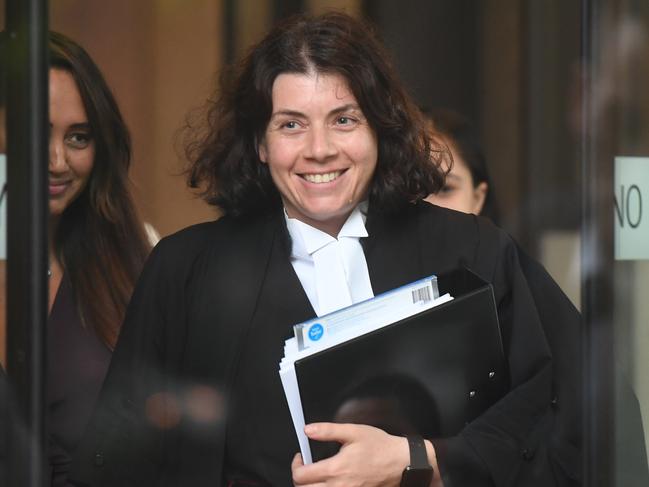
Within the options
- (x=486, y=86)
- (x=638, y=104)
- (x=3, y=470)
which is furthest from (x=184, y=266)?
(x=486, y=86)

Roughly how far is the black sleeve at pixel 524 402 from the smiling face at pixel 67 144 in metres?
0.95

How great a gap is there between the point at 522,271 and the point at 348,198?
0.42 metres

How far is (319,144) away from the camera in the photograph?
2.42 meters

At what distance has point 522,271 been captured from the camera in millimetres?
2580

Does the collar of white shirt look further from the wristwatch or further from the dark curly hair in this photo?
the wristwatch

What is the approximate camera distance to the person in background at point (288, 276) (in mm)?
2434

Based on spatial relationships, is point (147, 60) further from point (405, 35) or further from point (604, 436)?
point (604, 436)

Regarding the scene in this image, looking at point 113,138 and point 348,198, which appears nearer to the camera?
point 348,198

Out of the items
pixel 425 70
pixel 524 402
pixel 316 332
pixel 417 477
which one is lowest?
pixel 417 477

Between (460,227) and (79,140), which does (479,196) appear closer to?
(460,227)

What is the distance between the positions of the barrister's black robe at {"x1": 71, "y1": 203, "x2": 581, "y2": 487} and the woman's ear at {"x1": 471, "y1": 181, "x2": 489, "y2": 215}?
82 centimetres

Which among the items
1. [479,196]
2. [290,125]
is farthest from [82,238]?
[479,196]

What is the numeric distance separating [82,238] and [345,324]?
0.90 meters

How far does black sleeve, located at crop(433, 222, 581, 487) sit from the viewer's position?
7.79 feet
